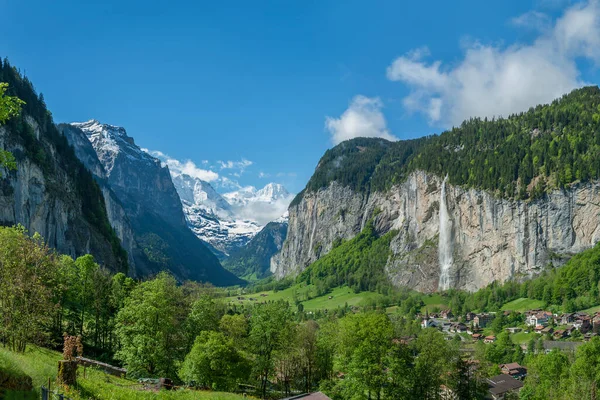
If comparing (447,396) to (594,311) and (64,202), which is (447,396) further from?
(64,202)

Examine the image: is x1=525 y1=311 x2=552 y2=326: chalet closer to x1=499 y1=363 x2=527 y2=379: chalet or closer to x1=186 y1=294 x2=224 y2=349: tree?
x1=499 y1=363 x2=527 y2=379: chalet

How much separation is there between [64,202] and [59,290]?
9741 centimetres

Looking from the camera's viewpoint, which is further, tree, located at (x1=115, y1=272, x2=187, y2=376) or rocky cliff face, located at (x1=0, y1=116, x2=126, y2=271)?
rocky cliff face, located at (x1=0, y1=116, x2=126, y2=271)

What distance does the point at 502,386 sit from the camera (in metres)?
89.1

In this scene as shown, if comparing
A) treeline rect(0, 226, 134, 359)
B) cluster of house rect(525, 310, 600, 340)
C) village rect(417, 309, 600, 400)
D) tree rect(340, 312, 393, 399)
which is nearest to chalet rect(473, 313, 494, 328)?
village rect(417, 309, 600, 400)

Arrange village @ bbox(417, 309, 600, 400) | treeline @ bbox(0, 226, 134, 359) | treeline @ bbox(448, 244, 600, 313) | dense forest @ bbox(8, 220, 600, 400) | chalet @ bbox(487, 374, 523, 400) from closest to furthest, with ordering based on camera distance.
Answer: treeline @ bbox(0, 226, 134, 359), dense forest @ bbox(8, 220, 600, 400), chalet @ bbox(487, 374, 523, 400), village @ bbox(417, 309, 600, 400), treeline @ bbox(448, 244, 600, 313)

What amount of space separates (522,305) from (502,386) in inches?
3457

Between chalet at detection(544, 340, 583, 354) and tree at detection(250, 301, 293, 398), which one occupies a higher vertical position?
tree at detection(250, 301, 293, 398)

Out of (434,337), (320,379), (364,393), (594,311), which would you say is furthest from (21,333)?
(594,311)

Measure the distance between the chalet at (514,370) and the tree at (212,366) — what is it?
80927 mm

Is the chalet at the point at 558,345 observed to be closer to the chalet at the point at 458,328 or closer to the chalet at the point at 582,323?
the chalet at the point at 582,323

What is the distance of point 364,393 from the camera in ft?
156

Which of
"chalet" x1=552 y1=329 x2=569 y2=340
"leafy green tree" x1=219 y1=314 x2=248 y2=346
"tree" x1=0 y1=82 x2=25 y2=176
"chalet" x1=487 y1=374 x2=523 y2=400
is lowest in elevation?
"chalet" x1=487 y1=374 x2=523 y2=400

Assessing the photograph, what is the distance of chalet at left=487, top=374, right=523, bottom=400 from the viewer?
85750 millimetres
